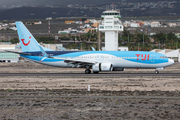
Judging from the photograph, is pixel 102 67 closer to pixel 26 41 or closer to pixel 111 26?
pixel 26 41

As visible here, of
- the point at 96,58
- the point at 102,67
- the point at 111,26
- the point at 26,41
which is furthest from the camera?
the point at 111,26

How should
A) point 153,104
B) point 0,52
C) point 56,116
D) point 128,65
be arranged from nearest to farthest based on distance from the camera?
point 56,116
point 153,104
point 128,65
point 0,52

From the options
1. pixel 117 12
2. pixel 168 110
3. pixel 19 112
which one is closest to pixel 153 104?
pixel 168 110

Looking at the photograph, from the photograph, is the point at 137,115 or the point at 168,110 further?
the point at 168,110

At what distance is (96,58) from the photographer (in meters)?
50.1

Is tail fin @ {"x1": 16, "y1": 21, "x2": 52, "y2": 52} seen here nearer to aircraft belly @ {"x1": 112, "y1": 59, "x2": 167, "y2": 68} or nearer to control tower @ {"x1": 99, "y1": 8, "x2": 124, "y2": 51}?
aircraft belly @ {"x1": 112, "y1": 59, "x2": 167, "y2": 68}

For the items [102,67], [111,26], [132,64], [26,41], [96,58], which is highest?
[111,26]

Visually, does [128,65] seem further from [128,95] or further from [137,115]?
[137,115]

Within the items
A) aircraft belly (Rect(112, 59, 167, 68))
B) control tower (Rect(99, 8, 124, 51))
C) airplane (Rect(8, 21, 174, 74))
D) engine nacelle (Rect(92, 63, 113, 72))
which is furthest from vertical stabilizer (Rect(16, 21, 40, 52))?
control tower (Rect(99, 8, 124, 51))

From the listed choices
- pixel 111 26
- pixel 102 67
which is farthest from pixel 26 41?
pixel 111 26

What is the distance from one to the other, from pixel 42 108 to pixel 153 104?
788 cm

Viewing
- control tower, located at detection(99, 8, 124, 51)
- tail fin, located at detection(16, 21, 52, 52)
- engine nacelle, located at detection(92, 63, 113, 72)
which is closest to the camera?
engine nacelle, located at detection(92, 63, 113, 72)

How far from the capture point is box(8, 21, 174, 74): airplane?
47.9 m

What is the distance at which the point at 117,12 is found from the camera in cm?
10450
